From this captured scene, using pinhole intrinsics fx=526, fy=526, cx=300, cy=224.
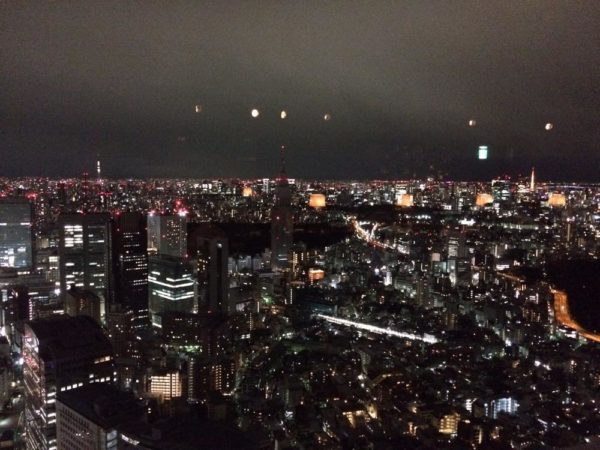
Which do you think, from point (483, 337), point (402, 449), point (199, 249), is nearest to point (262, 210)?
point (199, 249)

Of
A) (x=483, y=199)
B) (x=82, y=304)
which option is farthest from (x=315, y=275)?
(x=82, y=304)

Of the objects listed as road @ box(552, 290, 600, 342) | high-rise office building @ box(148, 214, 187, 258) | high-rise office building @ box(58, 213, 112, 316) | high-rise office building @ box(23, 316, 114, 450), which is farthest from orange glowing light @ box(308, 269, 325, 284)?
high-rise office building @ box(23, 316, 114, 450)

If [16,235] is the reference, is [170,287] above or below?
below

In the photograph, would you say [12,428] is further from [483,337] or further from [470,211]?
[470,211]

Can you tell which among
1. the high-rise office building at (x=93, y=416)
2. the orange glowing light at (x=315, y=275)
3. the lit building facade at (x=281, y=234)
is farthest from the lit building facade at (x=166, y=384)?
the lit building facade at (x=281, y=234)

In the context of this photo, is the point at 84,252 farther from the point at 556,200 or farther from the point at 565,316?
the point at 556,200

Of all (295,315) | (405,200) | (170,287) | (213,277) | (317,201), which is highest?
(405,200)
